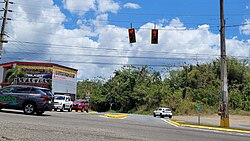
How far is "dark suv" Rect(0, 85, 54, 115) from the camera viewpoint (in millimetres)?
20125

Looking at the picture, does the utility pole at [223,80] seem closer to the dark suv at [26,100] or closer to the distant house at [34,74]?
the dark suv at [26,100]

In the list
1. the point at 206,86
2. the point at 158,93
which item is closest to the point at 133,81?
the point at 158,93

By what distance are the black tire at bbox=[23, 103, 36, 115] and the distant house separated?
132 feet

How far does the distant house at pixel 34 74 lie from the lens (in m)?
60.2

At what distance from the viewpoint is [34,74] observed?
61.0 m

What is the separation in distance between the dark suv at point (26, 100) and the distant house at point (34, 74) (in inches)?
1574

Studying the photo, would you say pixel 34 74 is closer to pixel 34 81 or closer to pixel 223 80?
pixel 34 81

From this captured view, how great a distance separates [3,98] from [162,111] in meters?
27.7

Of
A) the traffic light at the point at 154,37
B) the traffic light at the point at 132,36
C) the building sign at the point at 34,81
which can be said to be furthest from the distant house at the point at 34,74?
the traffic light at the point at 154,37

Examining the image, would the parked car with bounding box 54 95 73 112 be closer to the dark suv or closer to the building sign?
the dark suv

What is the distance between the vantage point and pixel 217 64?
74.6 metres

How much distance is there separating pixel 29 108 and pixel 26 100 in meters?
0.51

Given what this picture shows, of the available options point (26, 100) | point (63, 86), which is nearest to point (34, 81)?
point (63, 86)

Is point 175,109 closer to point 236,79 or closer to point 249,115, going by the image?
point 249,115
